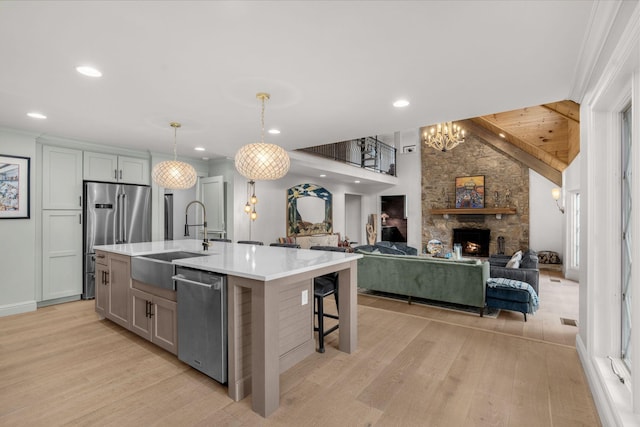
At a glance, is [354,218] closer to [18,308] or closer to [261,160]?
[261,160]

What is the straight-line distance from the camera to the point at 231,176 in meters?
6.13

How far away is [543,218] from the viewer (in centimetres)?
830

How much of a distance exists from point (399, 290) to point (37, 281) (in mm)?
5237

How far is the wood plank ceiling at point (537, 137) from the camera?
267 inches

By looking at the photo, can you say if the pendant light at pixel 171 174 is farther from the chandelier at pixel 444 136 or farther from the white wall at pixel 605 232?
the chandelier at pixel 444 136

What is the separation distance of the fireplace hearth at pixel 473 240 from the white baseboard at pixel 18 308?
387 inches

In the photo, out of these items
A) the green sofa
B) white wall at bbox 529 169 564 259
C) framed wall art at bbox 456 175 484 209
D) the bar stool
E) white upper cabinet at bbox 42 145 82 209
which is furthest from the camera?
framed wall art at bbox 456 175 484 209

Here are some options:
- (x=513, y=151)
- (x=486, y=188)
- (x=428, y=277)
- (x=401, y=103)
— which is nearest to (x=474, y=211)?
(x=486, y=188)

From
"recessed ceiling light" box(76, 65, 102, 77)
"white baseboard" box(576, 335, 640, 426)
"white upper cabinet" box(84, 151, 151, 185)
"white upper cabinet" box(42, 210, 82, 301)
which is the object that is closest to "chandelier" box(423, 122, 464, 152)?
"white baseboard" box(576, 335, 640, 426)

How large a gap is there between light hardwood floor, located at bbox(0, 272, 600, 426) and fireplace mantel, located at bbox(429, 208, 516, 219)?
18.7 feet

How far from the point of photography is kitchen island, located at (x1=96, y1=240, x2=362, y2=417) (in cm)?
206

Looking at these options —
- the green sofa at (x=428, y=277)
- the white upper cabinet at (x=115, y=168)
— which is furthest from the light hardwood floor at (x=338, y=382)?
the white upper cabinet at (x=115, y=168)

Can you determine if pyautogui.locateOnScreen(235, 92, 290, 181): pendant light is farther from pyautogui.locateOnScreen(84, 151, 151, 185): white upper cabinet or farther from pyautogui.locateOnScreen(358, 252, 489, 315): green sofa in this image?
pyautogui.locateOnScreen(84, 151, 151, 185): white upper cabinet

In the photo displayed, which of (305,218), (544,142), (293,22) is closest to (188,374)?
(293,22)
